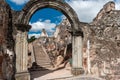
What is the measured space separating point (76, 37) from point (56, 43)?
8.91 metres

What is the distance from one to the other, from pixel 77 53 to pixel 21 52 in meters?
3.10

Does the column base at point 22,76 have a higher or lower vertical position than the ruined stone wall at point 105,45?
lower

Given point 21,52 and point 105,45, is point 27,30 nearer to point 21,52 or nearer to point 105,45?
point 21,52

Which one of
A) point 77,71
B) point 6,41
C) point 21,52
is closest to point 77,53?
point 77,71

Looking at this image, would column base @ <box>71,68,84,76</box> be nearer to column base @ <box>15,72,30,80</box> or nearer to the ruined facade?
the ruined facade

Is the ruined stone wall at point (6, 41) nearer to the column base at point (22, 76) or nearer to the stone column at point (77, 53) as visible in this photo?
the column base at point (22, 76)

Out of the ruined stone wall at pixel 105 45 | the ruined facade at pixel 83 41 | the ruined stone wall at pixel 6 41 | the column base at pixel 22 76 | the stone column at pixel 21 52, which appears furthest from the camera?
the ruined stone wall at pixel 105 45

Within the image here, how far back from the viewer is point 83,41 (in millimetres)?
13148

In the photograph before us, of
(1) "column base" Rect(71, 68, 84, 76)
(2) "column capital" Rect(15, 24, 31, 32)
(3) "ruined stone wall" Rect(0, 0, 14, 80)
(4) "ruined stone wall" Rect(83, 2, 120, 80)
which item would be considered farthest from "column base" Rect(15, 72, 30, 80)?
(4) "ruined stone wall" Rect(83, 2, 120, 80)

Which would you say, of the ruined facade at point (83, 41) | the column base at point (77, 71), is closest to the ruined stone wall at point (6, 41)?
the ruined facade at point (83, 41)

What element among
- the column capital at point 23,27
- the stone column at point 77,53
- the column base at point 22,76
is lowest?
the column base at point 22,76

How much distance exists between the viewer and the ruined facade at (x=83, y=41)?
1149 centimetres

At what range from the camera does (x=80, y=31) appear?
12938 millimetres

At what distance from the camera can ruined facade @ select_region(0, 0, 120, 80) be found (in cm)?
1149
